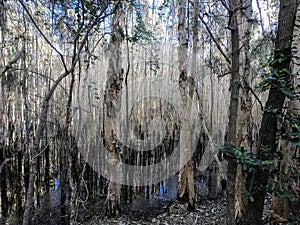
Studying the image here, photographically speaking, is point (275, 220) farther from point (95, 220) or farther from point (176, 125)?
point (176, 125)

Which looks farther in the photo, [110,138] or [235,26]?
[110,138]

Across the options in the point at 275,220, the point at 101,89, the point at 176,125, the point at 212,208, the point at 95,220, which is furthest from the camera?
the point at 176,125

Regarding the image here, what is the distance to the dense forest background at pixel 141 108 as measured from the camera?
1.38m

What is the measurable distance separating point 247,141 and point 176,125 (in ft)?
9.34

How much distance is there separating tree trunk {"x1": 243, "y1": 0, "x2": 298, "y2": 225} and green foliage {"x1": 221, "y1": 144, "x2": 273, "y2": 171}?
0.44ft

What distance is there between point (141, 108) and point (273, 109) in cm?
353

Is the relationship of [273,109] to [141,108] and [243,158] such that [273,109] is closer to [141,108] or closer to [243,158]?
[243,158]

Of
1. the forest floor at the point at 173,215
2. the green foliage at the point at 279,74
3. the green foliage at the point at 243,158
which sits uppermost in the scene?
the green foliage at the point at 279,74

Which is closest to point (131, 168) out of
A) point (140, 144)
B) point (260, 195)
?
point (140, 144)

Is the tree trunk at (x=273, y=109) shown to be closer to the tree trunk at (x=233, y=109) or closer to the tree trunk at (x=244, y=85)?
the tree trunk at (x=233, y=109)

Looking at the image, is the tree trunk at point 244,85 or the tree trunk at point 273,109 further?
the tree trunk at point 244,85

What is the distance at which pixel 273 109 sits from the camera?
132cm

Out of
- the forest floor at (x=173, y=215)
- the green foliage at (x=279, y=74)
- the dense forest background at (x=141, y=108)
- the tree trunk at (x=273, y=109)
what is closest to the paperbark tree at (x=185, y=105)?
the dense forest background at (x=141, y=108)

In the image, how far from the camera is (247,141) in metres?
2.36
